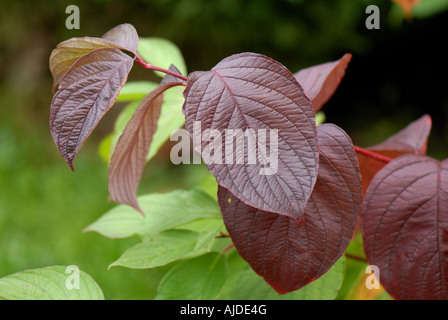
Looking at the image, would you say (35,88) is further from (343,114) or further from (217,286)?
(217,286)

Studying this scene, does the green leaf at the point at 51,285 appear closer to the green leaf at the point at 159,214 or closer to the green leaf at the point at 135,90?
the green leaf at the point at 159,214

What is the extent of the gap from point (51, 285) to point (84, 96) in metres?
0.20

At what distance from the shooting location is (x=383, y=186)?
20.1 inches

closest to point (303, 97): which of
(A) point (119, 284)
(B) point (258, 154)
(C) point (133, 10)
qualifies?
(B) point (258, 154)

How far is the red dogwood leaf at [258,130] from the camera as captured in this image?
0.39m

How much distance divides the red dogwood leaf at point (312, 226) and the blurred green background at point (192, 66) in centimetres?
185

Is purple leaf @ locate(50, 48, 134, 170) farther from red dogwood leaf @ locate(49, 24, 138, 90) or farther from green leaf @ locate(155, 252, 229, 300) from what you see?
green leaf @ locate(155, 252, 229, 300)

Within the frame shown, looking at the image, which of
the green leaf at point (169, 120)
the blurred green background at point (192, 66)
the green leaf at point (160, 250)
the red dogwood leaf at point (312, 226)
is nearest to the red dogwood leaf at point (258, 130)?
the red dogwood leaf at point (312, 226)

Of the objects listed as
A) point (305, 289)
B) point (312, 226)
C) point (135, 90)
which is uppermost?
point (135, 90)

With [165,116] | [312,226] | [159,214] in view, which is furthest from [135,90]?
[312,226]

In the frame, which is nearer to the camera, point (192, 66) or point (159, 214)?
point (159, 214)

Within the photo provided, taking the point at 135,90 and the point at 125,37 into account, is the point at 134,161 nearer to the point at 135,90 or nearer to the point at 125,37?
the point at 125,37

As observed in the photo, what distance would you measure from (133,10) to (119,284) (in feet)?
6.70

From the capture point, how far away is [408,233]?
1.64 ft
